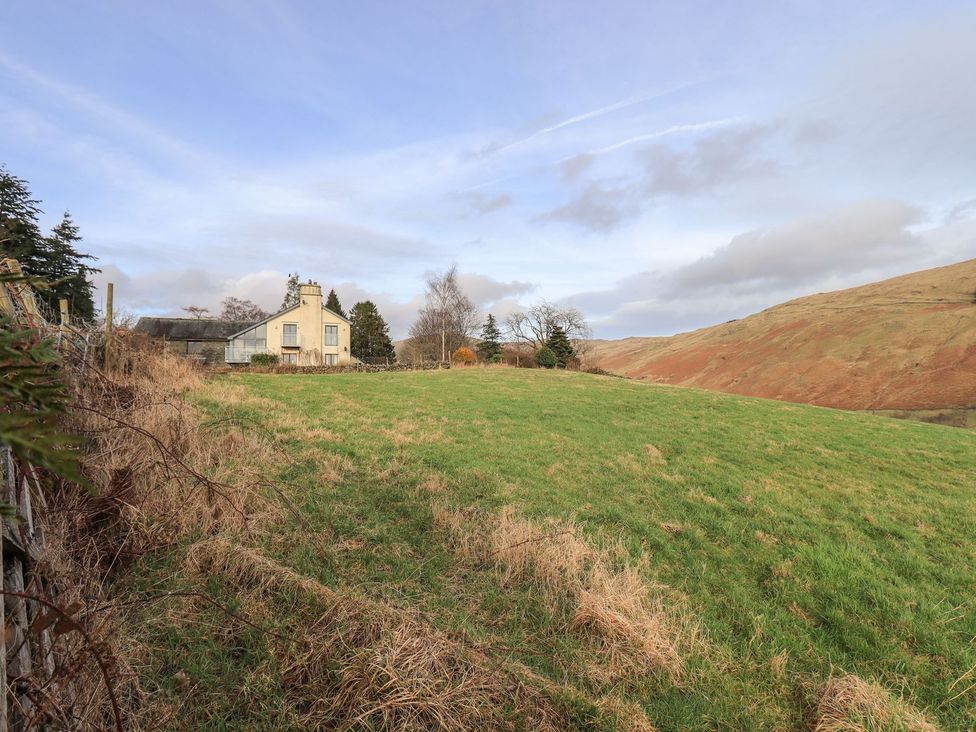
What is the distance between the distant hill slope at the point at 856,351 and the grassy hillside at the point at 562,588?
35968mm

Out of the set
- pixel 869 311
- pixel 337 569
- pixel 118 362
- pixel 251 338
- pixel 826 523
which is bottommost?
pixel 826 523

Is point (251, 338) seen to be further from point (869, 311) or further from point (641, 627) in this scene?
point (869, 311)

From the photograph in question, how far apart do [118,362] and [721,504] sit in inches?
391

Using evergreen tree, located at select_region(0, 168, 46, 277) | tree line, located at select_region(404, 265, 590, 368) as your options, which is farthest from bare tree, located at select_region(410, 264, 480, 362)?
evergreen tree, located at select_region(0, 168, 46, 277)

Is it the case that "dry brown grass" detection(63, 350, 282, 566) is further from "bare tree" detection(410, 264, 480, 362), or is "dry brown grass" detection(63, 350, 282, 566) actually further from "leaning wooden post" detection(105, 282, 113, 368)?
"bare tree" detection(410, 264, 480, 362)

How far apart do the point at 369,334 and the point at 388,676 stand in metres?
53.1

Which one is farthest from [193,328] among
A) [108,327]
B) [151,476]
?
[151,476]

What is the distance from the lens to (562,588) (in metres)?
4.39

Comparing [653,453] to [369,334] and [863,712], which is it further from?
[369,334]

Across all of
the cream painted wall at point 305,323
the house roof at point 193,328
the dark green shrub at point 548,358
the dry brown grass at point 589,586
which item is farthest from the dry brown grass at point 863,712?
the house roof at point 193,328

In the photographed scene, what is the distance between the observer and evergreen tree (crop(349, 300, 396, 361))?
176 ft

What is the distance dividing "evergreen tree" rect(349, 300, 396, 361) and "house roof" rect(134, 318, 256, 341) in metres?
14.7

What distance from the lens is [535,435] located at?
11750 millimetres

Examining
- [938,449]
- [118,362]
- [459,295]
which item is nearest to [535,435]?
[118,362]
